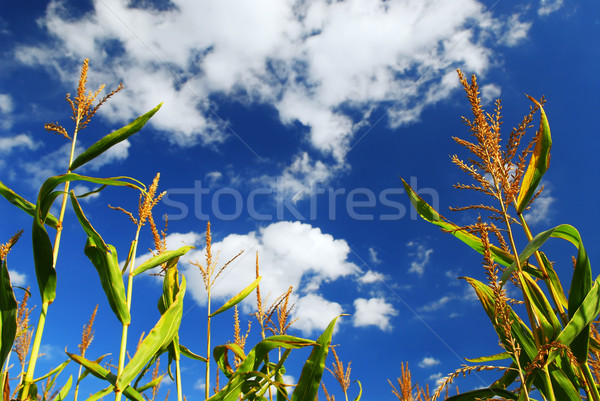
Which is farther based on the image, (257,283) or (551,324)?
(257,283)

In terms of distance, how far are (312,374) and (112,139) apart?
1401mm

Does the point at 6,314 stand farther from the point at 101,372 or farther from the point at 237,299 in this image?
the point at 237,299

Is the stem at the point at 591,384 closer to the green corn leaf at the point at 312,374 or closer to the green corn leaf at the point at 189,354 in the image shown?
the green corn leaf at the point at 312,374

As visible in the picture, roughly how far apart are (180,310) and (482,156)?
1.46 meters

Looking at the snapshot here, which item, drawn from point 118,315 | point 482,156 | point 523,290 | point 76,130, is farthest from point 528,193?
point 76,130

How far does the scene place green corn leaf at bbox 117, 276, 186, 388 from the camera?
1437 millimetres

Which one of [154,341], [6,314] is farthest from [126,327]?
[6,314]

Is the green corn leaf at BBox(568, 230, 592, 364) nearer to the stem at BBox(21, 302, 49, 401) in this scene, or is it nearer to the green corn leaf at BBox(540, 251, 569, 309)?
the green corn leaf at BBox(540, 251, 569, 309)

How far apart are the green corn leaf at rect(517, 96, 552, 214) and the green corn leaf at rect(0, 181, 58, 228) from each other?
203cm

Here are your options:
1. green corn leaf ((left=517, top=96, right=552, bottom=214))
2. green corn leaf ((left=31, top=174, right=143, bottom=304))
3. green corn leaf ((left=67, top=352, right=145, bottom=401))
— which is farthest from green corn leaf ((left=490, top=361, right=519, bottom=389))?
green corn leaf ((left=31, top=174, right=143, bottom=304))

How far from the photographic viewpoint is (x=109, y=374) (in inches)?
59.7

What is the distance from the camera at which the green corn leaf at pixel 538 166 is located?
1503 mm

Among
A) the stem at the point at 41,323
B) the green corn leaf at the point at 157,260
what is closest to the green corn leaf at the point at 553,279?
the green corn leaf at the point at 157,260

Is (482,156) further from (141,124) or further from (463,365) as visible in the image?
(141,124)
